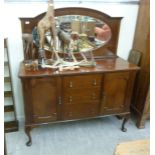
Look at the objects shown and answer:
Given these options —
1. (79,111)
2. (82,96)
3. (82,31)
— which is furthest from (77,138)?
(82,31)

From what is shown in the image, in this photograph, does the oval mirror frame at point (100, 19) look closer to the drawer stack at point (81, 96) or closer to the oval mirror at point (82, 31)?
the oval mirror at point (82, 31)

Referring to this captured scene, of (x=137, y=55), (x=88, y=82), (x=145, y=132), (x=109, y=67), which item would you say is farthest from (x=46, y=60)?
(x=145, y=132)

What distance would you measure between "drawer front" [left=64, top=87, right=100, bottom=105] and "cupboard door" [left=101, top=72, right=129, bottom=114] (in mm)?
86

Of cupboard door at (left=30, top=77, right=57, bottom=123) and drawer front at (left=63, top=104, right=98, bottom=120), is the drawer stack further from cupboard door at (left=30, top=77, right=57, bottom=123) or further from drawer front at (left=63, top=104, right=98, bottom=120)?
cupboard door at (left=30, top=77, right=57, bottom=123)

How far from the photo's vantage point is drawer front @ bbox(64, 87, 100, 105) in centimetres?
198

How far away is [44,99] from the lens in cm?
194

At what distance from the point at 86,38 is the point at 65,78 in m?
0.62

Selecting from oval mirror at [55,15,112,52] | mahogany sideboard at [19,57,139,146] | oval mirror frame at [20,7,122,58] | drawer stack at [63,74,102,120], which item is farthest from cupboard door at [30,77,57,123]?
oval mirror frame at [20,7,122,58]

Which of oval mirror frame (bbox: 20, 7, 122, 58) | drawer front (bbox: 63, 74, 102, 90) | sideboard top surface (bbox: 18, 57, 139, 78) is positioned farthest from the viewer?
oval mirror frame (bbox: 20, 7, 122, 58)

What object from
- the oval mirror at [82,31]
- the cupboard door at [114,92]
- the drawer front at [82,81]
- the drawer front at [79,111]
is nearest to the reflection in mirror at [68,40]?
the oval mirror at [82,31]

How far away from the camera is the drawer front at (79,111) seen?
2057 millimetres

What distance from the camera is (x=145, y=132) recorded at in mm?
2371

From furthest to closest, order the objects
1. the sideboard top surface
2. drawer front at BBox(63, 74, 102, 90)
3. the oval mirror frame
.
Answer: the oval mirror frame < drawer front at BBox(63, 74, 102, 90) < the sideboard top surface

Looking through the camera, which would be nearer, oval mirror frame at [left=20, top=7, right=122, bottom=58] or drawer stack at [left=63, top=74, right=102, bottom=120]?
drawer stack at [left=63, top=74, right=102, bottom=120]
